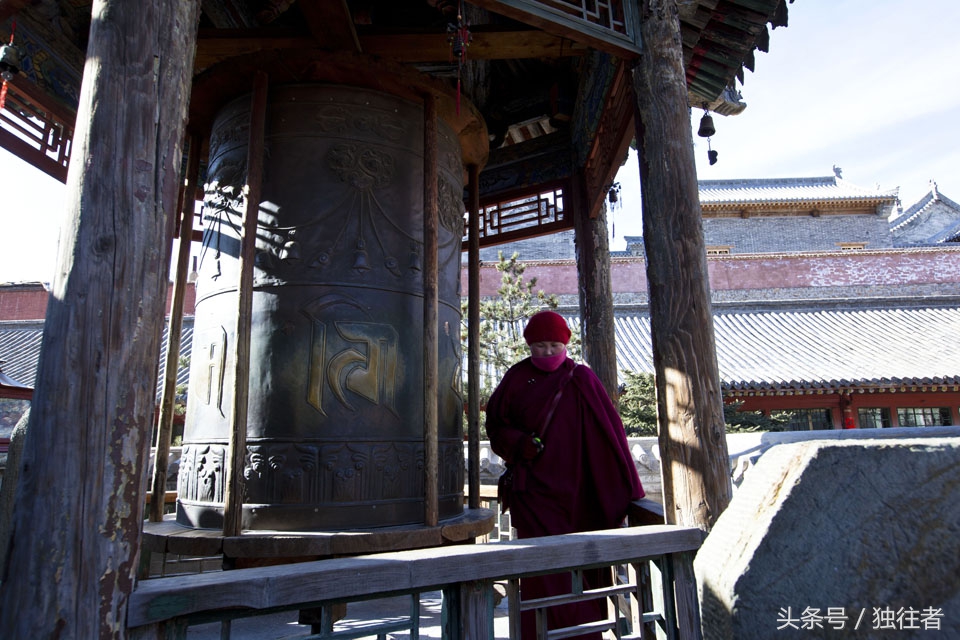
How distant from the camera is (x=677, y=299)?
260 centimetres

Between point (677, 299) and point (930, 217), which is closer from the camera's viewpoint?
point (677, 299)

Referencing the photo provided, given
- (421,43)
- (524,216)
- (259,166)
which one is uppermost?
(421,43)

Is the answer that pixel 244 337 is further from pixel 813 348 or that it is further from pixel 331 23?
pixel 813 348

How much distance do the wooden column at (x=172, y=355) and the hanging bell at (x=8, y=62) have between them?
33.8 inches

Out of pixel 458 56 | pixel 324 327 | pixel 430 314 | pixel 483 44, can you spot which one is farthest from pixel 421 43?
pixel 324 327

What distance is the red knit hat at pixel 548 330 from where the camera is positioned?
125 inches

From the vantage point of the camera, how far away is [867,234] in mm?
25766

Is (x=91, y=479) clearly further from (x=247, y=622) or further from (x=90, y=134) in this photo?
(x=247, y=622)

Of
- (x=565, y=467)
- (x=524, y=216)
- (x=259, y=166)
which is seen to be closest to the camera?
(x=259, y=166)

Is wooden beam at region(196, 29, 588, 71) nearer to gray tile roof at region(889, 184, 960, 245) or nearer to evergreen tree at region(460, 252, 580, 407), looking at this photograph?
evergreen tree at region(460, 252, 580, 407)

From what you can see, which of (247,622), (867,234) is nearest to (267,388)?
(247,622)

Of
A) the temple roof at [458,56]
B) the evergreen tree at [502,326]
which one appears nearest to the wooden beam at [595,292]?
the temple roof at [458,56]

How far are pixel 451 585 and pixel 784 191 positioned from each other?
97.5 feet

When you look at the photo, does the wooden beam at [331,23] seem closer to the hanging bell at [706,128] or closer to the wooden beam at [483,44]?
the wooden beam at [483,44]
